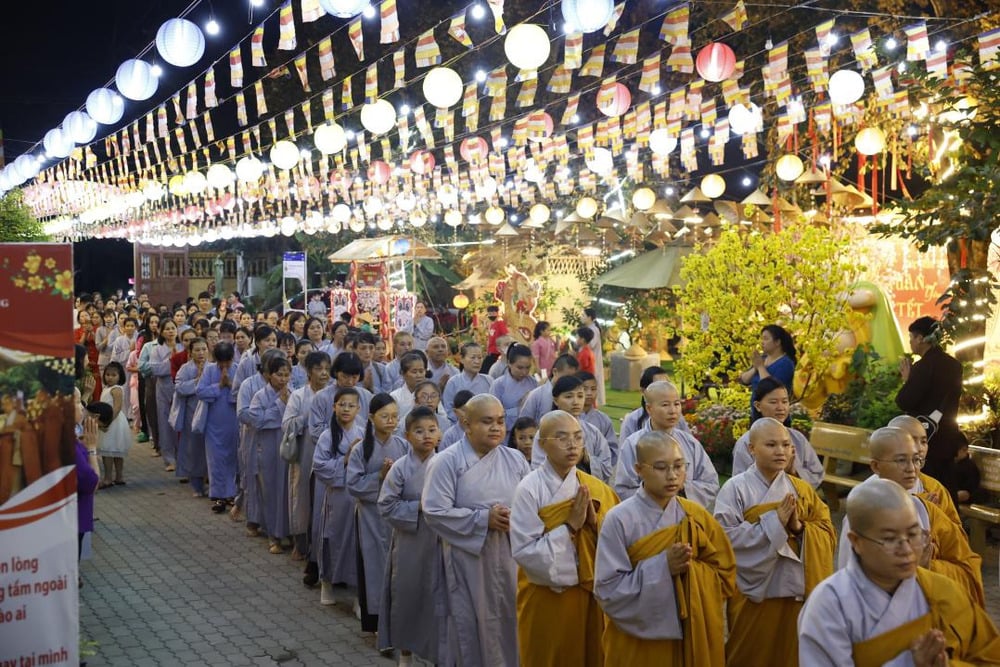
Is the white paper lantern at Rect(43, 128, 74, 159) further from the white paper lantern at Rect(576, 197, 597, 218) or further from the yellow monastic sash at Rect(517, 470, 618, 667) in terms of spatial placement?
the yellow monastic sash at Rect(517, 470, 618, 667)

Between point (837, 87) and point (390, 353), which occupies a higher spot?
point (837, 87)

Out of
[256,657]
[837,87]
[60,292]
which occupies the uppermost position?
[837,87]

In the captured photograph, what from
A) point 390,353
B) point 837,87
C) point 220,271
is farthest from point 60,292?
point 220,271

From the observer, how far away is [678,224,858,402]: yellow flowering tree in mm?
11594

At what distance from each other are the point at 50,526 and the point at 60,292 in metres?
1.03

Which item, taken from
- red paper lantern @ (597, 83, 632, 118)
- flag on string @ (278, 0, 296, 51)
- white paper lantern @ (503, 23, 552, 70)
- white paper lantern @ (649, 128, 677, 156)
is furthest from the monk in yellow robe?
white paper lantern @ (649, 128, 677, 156)

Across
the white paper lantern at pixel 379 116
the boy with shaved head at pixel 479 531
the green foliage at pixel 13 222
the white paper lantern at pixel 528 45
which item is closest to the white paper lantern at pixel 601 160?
the white paper lantern at pixel 379 116

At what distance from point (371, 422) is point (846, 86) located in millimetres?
6302

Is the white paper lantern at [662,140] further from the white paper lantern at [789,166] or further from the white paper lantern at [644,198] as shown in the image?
the white paper lantern at [644,198]

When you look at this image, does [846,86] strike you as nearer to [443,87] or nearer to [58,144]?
[443,87]

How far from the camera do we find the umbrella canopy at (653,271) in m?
20.2

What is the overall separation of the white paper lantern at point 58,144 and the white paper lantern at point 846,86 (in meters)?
10.7

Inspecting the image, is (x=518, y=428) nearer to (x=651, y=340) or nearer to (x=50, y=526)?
(x=50, y=526)

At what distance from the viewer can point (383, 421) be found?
743 cm
